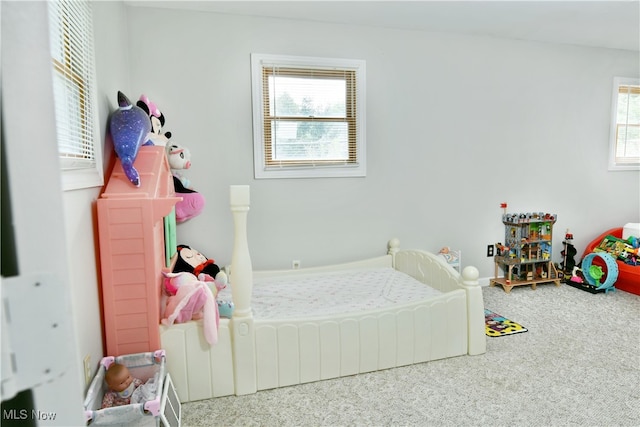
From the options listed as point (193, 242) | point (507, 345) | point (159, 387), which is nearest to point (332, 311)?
point (159, 387)

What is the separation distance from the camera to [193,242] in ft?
10.6

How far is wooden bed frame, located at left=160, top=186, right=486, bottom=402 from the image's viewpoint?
79.0 inches

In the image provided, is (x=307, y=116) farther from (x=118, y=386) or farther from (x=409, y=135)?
(x=118, y=386)

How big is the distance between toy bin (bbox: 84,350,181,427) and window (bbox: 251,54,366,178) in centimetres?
174

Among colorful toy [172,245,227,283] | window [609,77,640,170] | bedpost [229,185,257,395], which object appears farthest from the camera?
window [609,77,640,170]

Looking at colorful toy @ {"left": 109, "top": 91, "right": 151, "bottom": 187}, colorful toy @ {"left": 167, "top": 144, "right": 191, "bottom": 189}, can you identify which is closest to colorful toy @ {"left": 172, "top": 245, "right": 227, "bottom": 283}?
colorful toy @ {"left": 167, "top": 144, "right": 191, "bottom": 189}

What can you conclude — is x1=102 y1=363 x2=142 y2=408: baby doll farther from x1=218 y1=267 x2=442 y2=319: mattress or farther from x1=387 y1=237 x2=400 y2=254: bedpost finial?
x1=387 y1=237 x2=400 y2=254: bedpost finial

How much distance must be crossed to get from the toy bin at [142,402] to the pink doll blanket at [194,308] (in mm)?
182

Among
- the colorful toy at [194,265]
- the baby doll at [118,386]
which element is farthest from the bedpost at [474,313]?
the baby doll at [118,386]

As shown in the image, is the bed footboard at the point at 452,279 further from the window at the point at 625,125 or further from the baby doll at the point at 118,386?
the window at the point at 625,125

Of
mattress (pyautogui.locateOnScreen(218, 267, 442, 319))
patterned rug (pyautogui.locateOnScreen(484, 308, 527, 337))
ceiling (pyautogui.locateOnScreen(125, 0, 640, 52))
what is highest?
ceiling (pyautogui.locateOnScreen(125, 0, 640, 52))

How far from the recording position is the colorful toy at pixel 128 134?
2.01 meters

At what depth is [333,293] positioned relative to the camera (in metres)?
2.82

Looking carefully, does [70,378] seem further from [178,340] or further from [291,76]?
[291,76]
